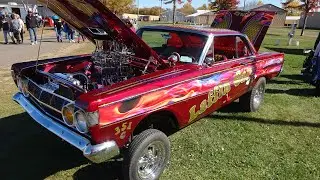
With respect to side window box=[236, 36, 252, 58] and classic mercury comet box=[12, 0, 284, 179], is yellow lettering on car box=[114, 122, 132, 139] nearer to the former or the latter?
classic mercury comet box=[12, 0, 284, 179]

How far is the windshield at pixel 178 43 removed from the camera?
4724mm

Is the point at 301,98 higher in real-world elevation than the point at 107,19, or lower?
lower

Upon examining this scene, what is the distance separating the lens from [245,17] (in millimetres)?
8500

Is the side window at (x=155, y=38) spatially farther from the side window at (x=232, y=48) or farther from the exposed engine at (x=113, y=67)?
the side window at (x=232, y=48)

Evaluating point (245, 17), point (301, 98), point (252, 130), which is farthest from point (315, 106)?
point (245, 17)

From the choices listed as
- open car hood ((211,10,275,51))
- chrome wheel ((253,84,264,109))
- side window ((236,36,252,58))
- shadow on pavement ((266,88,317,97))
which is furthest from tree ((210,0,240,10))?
side window ((236,36,252,58))

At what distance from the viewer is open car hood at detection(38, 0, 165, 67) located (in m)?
3.76

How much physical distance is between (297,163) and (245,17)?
4922 mm

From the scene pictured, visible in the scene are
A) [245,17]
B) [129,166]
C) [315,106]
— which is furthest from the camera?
[245,17]

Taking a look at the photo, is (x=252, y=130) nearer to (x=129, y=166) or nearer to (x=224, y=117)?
(x=224, y=117)

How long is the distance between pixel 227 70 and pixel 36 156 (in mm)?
2918

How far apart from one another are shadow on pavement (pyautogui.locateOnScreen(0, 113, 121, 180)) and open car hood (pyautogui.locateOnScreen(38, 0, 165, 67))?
1.53 m

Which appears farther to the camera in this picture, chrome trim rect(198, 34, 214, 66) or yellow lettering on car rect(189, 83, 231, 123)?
chrome trim rect(198, 34, 214, 66)

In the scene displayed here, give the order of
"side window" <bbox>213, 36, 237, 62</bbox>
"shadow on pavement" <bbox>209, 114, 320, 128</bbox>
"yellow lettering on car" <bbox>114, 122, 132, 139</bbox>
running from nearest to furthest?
"yellow lettering on car" <bbox>114, 122, 132, 139</bbox>
"side window" <bbox>213, 36, 237, 62</bbox>
"shadow on pavement" <bbox>209, 114, 320, 128</bbox>
